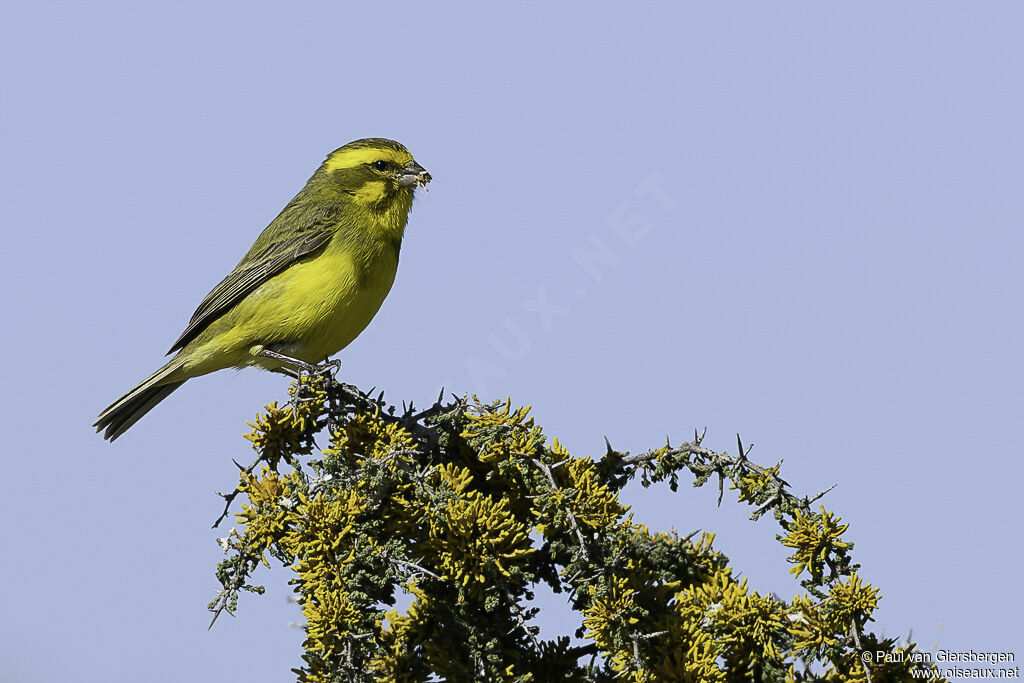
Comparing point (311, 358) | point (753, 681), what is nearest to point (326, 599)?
point (753, 681)

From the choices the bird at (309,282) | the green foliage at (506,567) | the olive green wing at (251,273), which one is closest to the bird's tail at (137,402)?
the bird at (309,282)

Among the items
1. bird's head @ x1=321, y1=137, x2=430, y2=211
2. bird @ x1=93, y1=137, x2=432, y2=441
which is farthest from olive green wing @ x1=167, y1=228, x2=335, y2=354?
bird's head @ x1=321, y1=137, x2=430, y2=211

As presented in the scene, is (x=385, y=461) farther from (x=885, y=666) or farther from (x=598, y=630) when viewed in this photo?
A: (x=885, y=666)

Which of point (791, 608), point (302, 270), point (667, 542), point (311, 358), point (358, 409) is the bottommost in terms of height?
point (791, 608)

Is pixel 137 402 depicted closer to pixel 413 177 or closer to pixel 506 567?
pixel 413 177

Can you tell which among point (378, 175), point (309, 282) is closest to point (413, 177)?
point (378, 175)

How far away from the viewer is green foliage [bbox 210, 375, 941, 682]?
13.1 ft

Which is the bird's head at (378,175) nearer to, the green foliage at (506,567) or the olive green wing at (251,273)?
the olive green wing at (251,273)

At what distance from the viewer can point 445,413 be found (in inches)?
186

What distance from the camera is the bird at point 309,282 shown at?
23.2ft

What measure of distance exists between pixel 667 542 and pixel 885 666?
1069mm

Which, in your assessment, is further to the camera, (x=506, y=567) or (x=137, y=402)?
(x=137, y=402)

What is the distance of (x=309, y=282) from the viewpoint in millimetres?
7074

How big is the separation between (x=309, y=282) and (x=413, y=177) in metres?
1.47
